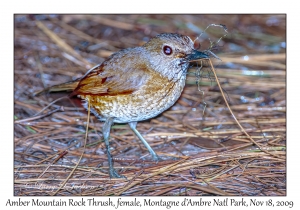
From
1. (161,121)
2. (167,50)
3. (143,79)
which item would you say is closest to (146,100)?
(143,79)

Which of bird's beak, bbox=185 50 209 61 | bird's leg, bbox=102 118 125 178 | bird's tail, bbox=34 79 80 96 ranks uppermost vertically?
bird's beak, bbox=185 50 209 61

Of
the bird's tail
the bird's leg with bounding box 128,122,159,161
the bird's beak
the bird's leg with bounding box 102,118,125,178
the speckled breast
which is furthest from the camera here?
the bird's tail

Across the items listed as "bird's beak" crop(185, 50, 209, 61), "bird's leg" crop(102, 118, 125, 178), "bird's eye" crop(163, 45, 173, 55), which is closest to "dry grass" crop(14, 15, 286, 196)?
"bird's leg" crop(102, 118, 125, 178)

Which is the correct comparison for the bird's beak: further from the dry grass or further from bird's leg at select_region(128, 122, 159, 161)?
bird's leg at select_region(128, 122, 159, 161)

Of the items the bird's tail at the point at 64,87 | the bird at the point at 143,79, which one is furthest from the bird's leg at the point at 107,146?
the bird's tail at the point at 64,87

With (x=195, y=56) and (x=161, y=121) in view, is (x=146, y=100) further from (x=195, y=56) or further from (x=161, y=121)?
(x=161, y=121)
